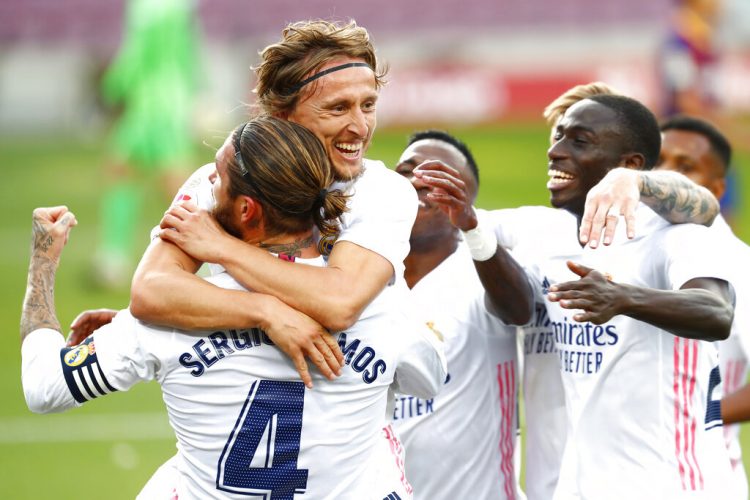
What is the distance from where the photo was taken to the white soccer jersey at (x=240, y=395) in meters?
3.37

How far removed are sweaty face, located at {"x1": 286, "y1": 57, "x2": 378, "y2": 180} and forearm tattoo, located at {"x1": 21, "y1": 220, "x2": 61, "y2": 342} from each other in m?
0.91

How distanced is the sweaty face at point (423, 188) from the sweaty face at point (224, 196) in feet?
4.35

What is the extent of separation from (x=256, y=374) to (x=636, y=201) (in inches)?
52.1

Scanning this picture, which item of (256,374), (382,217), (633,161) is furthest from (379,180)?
(633,161)

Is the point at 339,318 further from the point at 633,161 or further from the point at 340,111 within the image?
the point at 633,161

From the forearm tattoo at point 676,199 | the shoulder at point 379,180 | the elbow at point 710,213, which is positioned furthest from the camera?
the elbow at point 710,213

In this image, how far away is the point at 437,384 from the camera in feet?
12.5

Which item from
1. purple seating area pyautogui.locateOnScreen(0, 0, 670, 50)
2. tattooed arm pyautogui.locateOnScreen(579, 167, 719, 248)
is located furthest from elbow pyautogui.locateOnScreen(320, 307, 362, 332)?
purple seating area pyautogui.locateOnScreen(0, 0, 670, 50)

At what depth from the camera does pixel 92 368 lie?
3377mm

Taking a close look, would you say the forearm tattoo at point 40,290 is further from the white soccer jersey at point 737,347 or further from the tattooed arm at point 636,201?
the white soccer jersey at point 737,347

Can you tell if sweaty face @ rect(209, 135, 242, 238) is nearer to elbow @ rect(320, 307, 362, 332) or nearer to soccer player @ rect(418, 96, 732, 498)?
elbow @ rect(320, 307, 362, 332)

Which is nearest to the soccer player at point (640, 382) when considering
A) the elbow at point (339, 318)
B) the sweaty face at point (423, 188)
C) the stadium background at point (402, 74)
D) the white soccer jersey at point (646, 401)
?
the white soccer jersey at point (646, 401)

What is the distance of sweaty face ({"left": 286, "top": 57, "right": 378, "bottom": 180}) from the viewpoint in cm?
384

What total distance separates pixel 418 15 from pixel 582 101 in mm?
25856
